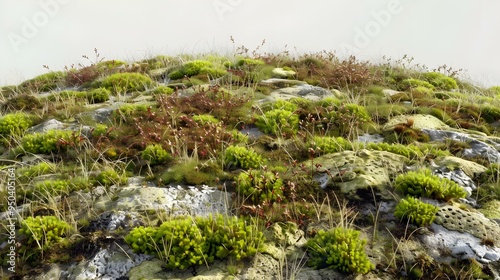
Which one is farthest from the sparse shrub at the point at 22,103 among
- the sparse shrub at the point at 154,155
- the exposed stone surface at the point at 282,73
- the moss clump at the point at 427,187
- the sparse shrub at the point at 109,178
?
the moss clump at the point at 427,187

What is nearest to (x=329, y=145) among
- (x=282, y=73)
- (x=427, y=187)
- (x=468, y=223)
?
(x=427, y=187)

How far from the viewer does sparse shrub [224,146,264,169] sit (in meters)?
8.09

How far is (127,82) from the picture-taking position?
14.2 m

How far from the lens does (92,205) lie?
6871mm

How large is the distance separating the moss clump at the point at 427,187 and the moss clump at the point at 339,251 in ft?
5.41

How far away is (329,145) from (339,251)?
3.58 metres

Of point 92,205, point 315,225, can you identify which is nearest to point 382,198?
point 315,225

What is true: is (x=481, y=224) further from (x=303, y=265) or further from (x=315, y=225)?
(x=303, y=265)

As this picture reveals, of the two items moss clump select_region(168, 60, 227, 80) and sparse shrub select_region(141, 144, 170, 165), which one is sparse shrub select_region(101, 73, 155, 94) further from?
sparse shrub select_region(141, 144, 170, 165)

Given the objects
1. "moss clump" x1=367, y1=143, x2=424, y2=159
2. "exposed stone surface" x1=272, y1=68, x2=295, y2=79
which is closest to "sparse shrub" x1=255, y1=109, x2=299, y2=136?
"moss clump" x1=367, y1=143, x2=424, y2=159

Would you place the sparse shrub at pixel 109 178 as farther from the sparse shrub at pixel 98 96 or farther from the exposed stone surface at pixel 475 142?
the exposed stone surface at pixel 475 142

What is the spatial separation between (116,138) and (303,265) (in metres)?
6.04

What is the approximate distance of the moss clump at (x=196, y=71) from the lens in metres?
15.2

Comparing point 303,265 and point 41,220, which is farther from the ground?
point 41,220
